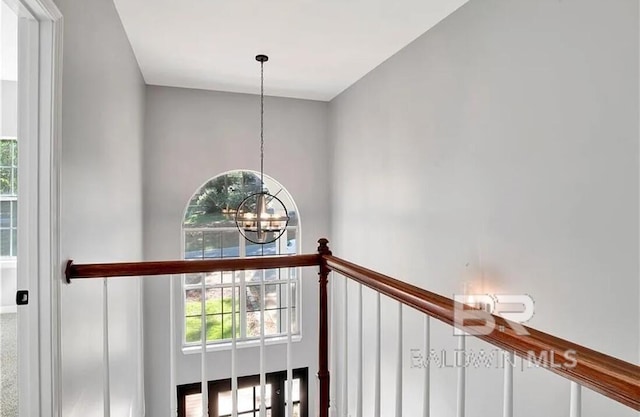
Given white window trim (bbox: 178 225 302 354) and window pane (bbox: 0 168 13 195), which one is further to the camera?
white window trim (bbox: 178 225 302 354)

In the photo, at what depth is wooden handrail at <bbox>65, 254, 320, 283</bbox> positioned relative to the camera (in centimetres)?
159

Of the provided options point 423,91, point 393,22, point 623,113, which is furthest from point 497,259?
point 393,22

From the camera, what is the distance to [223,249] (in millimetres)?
4844

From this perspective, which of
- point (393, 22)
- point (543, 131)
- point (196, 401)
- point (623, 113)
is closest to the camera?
point (623, 113)

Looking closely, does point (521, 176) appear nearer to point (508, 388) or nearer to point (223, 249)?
point (508, 388)

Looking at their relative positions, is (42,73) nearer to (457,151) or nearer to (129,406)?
(457,151)

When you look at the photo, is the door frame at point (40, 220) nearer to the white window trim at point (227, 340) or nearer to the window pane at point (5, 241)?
the window pane at point (5, 241)

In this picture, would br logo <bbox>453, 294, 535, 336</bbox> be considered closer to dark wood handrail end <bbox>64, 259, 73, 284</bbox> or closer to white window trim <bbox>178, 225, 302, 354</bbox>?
dark wood handrail end <bbox>64, 259, 73, 284</bbox>

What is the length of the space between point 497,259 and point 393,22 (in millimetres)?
1935

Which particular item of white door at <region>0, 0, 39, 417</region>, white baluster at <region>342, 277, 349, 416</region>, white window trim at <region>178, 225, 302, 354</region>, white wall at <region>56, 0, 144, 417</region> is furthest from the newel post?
white window trim at <region>178, 225, 302, 354</region>

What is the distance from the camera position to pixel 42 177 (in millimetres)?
1376

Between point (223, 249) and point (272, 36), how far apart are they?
2.84m

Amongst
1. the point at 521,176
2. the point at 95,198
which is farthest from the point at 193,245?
the point at 521,176

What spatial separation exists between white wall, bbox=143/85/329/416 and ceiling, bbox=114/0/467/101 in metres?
0.45
